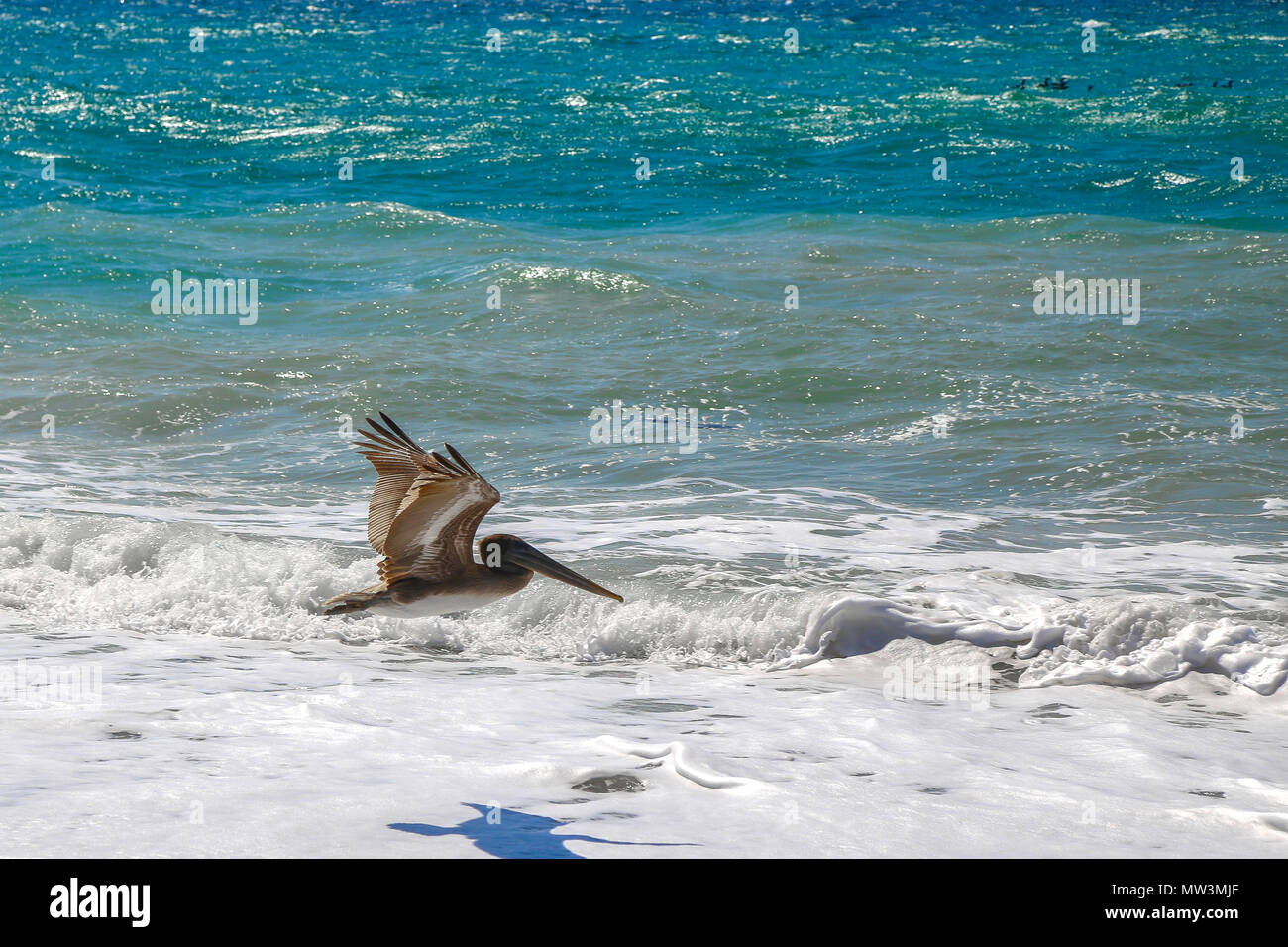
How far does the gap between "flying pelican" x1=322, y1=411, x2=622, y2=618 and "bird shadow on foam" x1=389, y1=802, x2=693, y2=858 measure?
86 centimetres

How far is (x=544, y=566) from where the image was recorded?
4410 millimetres

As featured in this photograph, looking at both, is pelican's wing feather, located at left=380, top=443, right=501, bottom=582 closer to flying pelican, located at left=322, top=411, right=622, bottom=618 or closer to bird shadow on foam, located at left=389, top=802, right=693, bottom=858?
flying pelican, located at left=322, top=411, right=622, bottom=618

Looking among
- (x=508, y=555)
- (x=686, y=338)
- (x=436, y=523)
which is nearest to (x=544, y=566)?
(x=508, y=555)

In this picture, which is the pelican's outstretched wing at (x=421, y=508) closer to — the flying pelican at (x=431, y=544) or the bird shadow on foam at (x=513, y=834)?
Result: the flying pelican at (x=431, y=544)

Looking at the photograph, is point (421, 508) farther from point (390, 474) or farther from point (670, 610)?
point (670, 610)

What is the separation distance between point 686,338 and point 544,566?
1146 centimetres

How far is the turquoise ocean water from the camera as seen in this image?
8.76 meters

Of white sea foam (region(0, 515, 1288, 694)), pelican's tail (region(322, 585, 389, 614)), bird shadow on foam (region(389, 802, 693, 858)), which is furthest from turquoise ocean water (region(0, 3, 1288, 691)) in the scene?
pelican's tail (region(322, 585, 389, 614))

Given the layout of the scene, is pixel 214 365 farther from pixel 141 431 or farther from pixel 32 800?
pixel 32 800

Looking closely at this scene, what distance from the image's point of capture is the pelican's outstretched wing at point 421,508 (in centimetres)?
444

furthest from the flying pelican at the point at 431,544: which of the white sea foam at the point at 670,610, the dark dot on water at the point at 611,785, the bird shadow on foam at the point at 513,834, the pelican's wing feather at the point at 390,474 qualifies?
the white sea foam at the point at 670,610

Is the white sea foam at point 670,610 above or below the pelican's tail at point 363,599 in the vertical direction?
below
